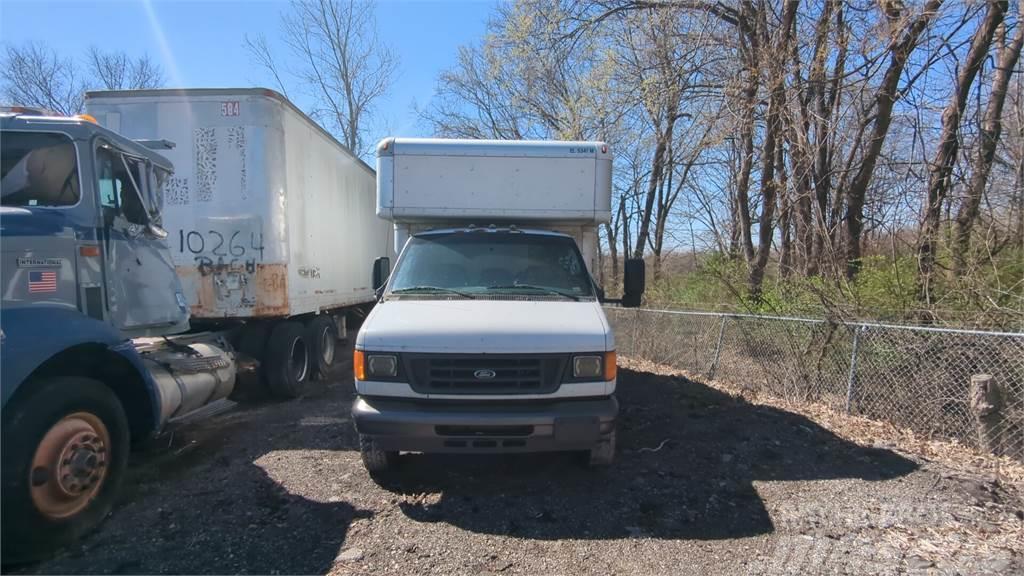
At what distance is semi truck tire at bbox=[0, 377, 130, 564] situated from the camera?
3213 millimetres

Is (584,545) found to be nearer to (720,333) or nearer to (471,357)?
(471,357)

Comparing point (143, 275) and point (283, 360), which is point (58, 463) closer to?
point (143, 275)

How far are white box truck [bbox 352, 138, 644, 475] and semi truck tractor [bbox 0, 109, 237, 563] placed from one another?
167cm

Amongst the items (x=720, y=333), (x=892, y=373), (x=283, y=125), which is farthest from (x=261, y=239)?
(x=892, y=373)

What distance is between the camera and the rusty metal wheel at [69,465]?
3350mm

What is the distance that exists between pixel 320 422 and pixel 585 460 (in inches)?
124

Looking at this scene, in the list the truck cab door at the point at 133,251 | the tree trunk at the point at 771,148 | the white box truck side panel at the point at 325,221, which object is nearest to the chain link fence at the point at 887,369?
the tree trunk at the point at 771,148

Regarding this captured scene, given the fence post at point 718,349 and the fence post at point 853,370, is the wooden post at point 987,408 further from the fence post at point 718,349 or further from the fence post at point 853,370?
the fence post at point 718,349

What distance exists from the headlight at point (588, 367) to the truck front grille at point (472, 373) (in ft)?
0.70

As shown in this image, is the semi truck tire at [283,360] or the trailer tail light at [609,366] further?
the semi truck tire at [283,360]

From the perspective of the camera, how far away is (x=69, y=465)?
352cm

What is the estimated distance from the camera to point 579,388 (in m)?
4.12

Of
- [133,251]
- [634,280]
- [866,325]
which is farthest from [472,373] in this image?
[866,325]

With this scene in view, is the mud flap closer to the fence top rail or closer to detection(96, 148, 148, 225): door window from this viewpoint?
the fence top rail
